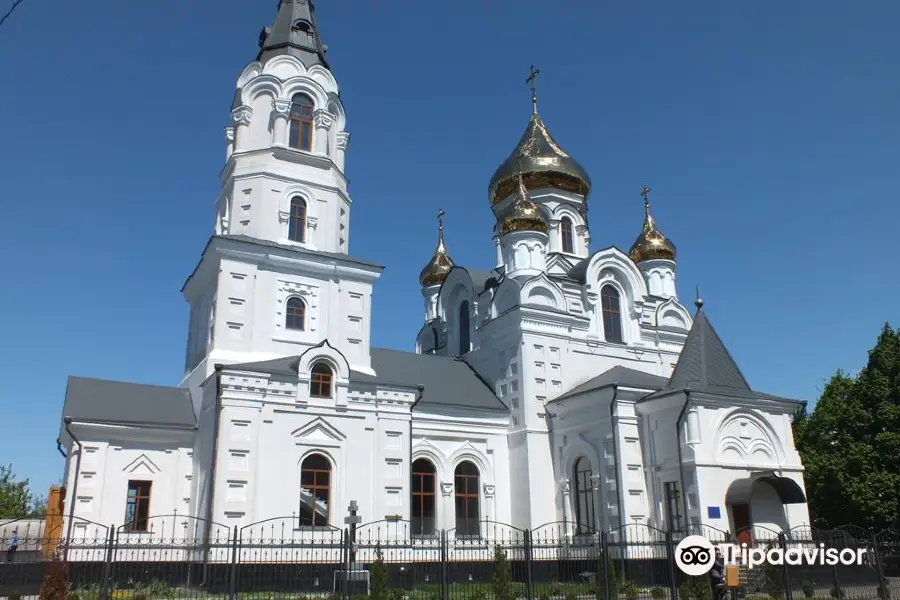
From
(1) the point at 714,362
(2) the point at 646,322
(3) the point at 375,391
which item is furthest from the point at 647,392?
(3) the point at 375,391

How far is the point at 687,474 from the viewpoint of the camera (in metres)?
19.1

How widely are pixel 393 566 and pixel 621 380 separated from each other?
27.0 ft

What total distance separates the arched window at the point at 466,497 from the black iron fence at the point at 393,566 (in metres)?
0.83

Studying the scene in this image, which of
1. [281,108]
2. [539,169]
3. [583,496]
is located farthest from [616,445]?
[281,108]

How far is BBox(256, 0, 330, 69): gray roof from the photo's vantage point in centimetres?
2344

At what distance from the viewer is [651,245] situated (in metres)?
28.2

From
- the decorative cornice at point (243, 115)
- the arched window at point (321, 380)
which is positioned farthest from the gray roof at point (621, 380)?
the decorative cornice at point (243, 115)

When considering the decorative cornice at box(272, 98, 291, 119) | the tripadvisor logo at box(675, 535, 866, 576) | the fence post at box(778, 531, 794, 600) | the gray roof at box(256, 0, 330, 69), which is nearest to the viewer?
the tripadvisor logo at box(675, 535, 866, 576)

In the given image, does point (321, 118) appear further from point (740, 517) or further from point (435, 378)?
point (740, 517)

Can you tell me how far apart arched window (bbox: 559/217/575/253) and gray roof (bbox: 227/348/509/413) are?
20.5 feet

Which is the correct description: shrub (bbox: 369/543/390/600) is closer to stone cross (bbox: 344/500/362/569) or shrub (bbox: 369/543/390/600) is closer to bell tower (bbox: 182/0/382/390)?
stone cross (bbox: 344/500/362/569)

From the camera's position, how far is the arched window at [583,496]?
21.2 meters

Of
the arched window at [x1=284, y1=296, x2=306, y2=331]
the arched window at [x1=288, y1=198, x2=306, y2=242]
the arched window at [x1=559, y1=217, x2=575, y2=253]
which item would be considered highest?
the arched window at [x1=559, y1=217, x2=575, y2=253]

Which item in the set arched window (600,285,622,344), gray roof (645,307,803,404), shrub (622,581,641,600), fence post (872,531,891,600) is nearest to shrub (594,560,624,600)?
shrub (622,581,641,600)
